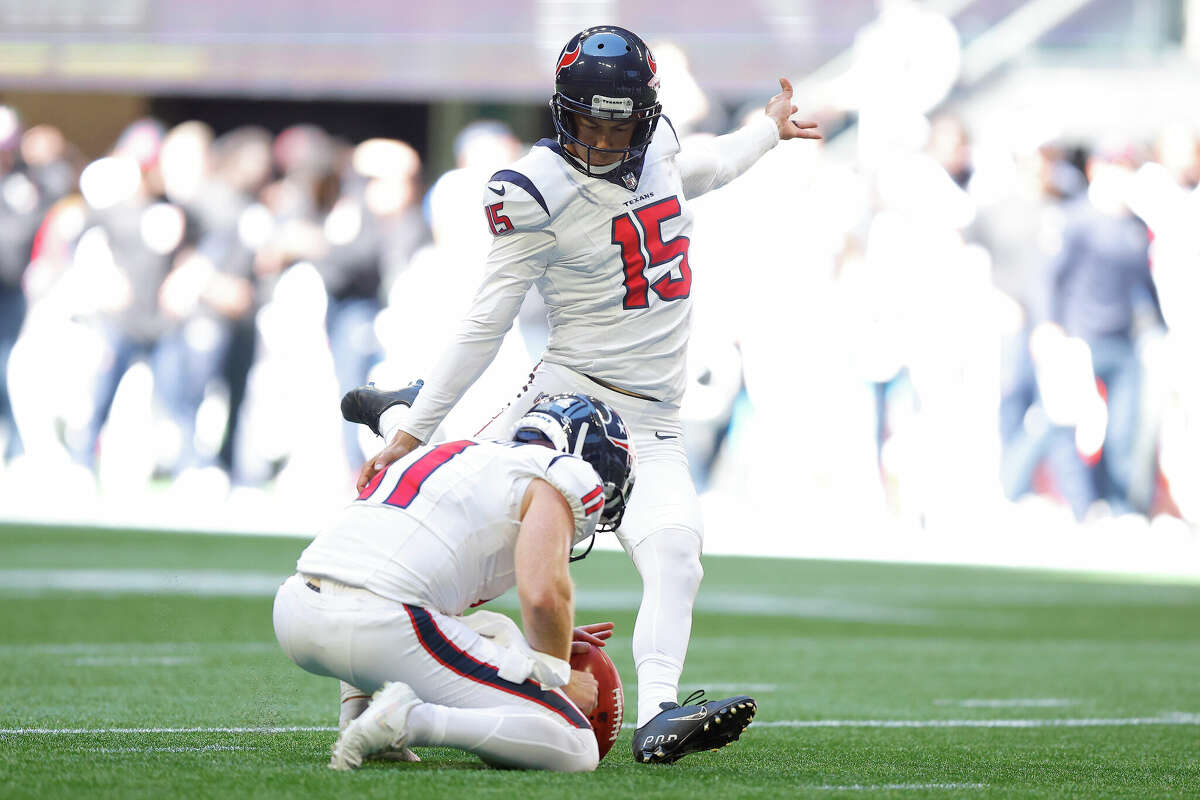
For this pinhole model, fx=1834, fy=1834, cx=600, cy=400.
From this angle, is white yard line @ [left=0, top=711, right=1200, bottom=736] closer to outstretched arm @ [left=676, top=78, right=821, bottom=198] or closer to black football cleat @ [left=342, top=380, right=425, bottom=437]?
black football cleat @ [left=342, top=380, right=425, bottom=437]

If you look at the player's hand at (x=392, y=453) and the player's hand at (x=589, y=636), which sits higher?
the player's hand at (x=392, y=453)

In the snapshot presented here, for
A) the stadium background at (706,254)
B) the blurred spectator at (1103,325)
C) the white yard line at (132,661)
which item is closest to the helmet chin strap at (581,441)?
the white yard line at (132,661)

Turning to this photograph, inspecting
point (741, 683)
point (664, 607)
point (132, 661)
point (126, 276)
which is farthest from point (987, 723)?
point (126, 276)

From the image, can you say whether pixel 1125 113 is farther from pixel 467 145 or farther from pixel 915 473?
pixel 467 145

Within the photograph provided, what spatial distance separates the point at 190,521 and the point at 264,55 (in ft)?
13.4

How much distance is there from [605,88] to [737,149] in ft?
2.44

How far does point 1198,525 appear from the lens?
41.1 ft

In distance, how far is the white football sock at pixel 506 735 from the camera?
378 centimetres

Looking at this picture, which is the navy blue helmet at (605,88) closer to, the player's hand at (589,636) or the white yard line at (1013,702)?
the player's hand at (589,636)

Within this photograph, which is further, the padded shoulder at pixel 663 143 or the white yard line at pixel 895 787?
the padded shoulder at pixel 663 143

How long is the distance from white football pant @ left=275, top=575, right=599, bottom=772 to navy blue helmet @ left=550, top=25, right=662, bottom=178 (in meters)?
1.31

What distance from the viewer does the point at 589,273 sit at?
4.64 metres

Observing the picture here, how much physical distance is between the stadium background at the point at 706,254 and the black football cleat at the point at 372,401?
7.51 metres

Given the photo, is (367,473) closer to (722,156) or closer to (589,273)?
(589,273)
